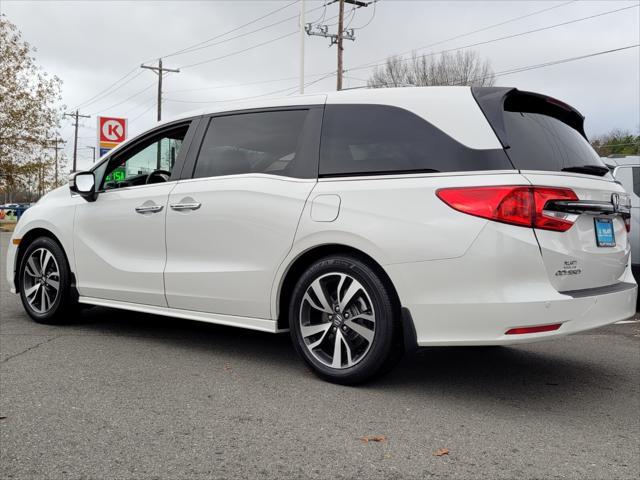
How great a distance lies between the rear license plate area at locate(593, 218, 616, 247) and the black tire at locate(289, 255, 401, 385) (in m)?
1.24

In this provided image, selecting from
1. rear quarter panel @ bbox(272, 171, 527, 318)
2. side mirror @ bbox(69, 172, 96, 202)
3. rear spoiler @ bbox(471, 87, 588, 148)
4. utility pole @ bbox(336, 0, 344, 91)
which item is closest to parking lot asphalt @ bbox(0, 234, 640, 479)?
rear quarter panel @ bbox(272, 171, 527, 318)

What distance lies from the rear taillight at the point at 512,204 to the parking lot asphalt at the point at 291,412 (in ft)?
3.47

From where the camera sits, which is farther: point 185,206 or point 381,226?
point 185,206

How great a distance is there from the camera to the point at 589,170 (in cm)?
381

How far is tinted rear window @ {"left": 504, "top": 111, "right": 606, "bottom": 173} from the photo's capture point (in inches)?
139

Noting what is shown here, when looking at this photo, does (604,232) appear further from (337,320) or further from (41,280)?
(41,280)

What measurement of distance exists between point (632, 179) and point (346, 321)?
209 inches

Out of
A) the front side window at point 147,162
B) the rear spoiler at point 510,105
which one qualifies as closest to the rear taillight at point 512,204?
the rear spoiler at point 510,105

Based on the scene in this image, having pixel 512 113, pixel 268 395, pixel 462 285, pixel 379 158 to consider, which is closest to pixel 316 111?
A: pixel 379 158

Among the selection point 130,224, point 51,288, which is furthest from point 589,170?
point 51,288

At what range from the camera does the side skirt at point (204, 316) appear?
13.8ft

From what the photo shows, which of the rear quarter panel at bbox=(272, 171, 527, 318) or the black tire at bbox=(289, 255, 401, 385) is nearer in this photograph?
the rear quarter panel at bbox=(272, 171, 527, 318)

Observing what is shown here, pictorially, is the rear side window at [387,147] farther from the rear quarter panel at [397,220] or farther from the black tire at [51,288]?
the black tire at [51,288]

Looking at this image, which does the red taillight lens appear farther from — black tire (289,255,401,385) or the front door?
the front door
